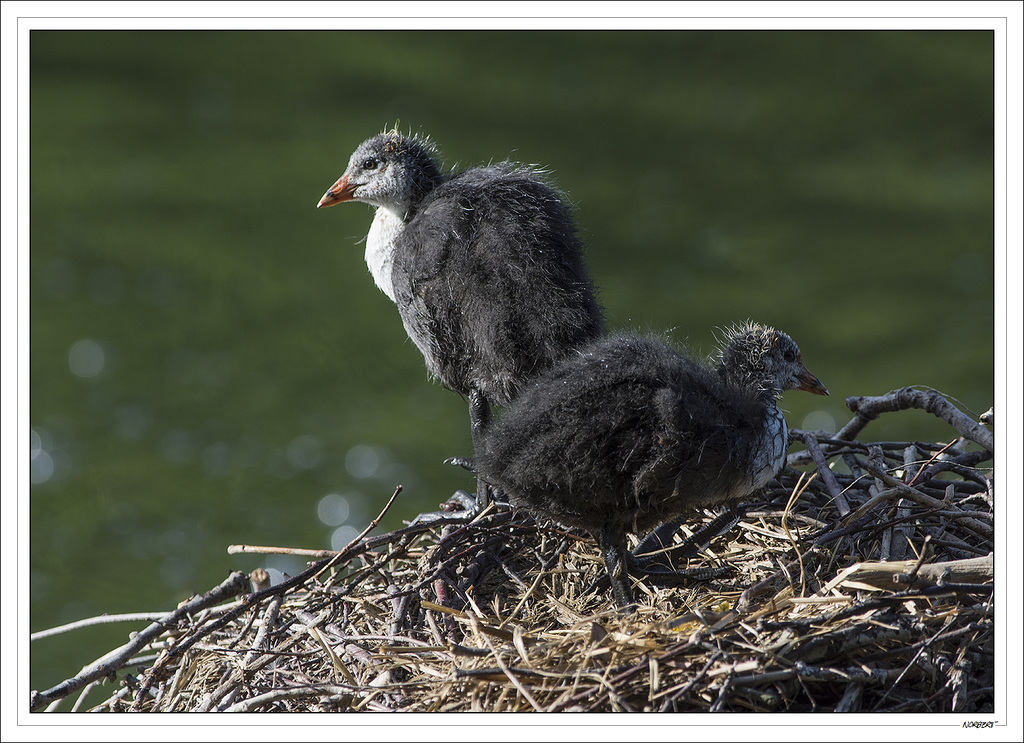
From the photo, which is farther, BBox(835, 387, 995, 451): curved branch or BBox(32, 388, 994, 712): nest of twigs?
BBox(835, 387, 995, 451): curved branch

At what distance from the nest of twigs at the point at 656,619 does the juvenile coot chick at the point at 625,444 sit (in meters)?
0.25

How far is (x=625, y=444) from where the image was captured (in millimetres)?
2311

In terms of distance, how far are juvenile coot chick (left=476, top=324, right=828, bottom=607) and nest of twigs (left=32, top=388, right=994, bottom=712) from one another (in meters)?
0.25

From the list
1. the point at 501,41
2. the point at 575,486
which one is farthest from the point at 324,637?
the point at 501,41

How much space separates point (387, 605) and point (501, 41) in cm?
718

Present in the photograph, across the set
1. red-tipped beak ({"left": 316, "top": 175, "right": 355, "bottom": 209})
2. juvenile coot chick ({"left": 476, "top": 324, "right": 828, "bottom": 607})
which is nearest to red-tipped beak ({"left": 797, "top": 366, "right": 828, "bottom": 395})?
juvenile coot chick ({"left": 476, "top": 324, "right": 828, "bottom": 607})

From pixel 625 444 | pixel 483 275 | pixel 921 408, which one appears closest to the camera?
pixel 625 444

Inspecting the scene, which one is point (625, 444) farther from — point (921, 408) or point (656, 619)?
point (921, 408)

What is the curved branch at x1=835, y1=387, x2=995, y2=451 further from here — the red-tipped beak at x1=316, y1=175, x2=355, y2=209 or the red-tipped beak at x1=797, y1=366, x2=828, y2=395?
the red-tipped beak at x1=316, y1=175, x2=355, y2=209

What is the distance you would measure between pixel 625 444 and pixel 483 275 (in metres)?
0.69

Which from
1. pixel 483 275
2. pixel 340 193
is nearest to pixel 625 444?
pixel 483 275

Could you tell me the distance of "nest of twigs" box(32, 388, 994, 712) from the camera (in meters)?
→ 2.13

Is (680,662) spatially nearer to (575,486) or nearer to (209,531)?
(575,486)

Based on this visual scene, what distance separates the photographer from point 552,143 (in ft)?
27.1
